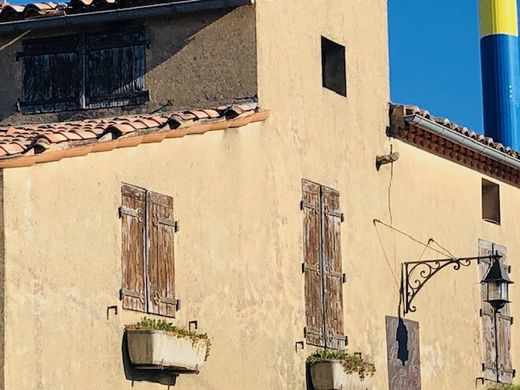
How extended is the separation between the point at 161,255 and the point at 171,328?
0.83 meters

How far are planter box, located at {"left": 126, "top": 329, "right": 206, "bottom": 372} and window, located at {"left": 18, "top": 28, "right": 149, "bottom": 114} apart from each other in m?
3.97

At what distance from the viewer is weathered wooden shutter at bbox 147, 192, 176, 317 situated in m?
15.9

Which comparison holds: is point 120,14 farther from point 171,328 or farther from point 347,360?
point 347,360

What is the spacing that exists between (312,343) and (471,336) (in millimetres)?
4456

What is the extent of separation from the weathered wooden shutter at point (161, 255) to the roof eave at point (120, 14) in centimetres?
301

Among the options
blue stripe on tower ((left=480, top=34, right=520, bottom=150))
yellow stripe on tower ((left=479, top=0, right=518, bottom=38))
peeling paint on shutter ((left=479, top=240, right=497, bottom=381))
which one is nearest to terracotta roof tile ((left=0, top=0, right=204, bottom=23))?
peeling paint on shutter ((left=479, top=240, right=497, bottom=381))

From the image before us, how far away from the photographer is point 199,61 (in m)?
18.5

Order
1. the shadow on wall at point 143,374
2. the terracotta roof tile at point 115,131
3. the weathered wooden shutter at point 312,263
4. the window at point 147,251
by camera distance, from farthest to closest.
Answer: the weathered wooden shutter at point 312,263 → the window at point 147,251 → the shadow on wall at point 143,374 → the terracotta roof tile at point 115,131

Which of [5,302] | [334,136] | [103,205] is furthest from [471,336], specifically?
[5,302]

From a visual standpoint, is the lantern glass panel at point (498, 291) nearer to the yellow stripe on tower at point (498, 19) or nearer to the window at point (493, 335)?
the window at point (493, 335)

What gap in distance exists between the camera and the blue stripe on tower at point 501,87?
31.2 metres

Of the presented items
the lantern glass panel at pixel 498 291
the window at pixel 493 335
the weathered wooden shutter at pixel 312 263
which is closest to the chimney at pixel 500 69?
the window at pixel 493 335

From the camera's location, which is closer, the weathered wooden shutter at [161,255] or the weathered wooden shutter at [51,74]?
the weathered wooden shutter at [161,255]

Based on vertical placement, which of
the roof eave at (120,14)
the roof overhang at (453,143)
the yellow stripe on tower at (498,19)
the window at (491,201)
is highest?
the yellow stripe on tower at (498,19)
